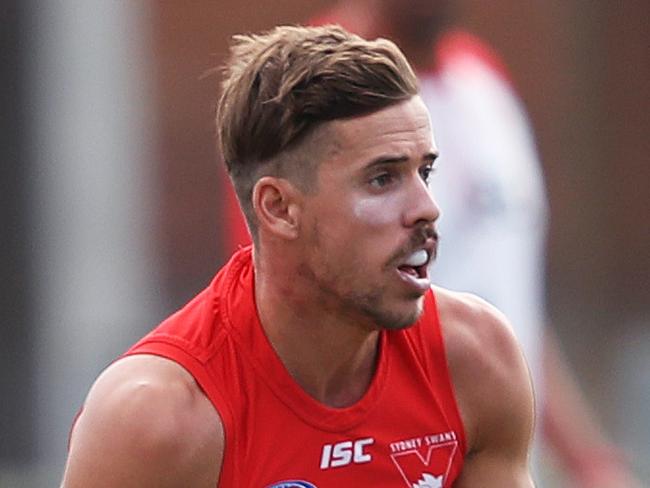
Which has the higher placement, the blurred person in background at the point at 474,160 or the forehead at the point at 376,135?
the forehead at the point at 376,135

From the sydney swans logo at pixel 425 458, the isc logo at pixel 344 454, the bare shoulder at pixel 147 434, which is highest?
the bare shoulder at pixel 147 434

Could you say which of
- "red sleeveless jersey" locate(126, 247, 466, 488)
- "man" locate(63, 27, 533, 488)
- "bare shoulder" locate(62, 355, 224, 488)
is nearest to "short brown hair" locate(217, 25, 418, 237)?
"man" locate(63, 27, 533, 488)

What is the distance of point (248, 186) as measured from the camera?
14.4ft

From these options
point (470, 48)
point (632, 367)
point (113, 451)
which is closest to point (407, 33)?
point (470, 48)

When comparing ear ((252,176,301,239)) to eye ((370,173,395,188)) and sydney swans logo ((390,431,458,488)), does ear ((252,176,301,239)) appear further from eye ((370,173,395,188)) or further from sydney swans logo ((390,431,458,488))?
sydney swans logo ((390,431,458,488))

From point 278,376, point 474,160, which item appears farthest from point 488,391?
point 474,160

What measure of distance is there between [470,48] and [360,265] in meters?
2.55

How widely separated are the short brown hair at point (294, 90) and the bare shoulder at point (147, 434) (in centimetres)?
43

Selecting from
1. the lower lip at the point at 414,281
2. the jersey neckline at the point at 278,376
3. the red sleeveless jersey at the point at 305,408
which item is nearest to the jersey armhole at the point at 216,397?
the red sleeveless jersey at the point at 305,408

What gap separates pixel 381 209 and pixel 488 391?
20.0 inches

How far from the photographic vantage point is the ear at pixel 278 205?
4.32 metres

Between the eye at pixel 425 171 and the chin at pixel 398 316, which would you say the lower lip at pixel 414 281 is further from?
the eye at pixel 425 171

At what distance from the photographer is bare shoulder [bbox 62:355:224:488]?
414 centimetres

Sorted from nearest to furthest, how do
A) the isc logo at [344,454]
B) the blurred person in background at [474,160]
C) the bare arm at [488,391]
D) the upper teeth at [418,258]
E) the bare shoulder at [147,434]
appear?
the bare shoulder at [147,434]
the upper teeth at [418,258]
the isc logo at [344,454]
the bare arm at [488,391]
the blurred person in background at [474,160]
